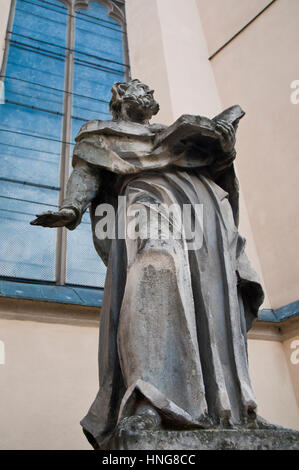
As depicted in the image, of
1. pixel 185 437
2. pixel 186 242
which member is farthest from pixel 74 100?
pixel 185 437

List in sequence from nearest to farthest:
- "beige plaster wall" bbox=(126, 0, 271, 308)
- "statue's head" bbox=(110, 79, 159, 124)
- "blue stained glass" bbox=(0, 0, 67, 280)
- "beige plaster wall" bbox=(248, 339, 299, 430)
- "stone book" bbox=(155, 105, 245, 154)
→ "stone book" bbox=(155, 105, 245, 154) → "statue's head" bbox=(110, 79, 159, 124) → "beige plaster wall" bbox=(248, 339, 299, 430) → "blue stained glass" bbox=(0, 0, 67, 280) → "beige plaster wall" bbox=(126, 0, 271, 308)

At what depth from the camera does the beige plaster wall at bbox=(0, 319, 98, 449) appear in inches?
150

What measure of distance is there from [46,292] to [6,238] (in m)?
1.16

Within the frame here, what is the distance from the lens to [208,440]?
4.43ft

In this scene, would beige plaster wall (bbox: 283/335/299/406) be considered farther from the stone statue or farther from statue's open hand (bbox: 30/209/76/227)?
statue's open hand (bbox: 30/209/76/227)

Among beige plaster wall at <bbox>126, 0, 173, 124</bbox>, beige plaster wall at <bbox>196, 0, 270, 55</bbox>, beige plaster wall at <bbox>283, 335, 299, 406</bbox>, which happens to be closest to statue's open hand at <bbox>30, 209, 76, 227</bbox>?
beige plaster wall at <bbox>283, 335, 299, 406</bbox>

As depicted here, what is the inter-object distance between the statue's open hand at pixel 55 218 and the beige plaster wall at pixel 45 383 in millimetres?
2420

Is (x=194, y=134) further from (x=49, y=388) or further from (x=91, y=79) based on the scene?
(x=91, y=79)

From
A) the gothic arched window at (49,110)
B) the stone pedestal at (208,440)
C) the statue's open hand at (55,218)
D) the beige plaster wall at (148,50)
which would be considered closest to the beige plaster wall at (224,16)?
the beige plaster wall at (148,50)

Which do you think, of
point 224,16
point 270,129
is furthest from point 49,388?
point 224,16

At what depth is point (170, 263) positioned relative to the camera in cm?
174

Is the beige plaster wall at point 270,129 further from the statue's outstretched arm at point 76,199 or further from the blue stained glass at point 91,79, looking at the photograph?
the statue's outstretched arm at point 76,199

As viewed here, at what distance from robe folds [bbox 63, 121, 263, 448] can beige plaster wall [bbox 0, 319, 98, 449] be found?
87.5 inches

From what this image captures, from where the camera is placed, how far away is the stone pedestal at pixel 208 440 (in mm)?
1292
